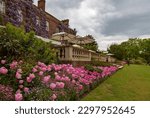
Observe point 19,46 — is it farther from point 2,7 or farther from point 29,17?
point 29,17

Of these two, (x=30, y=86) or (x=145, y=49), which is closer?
(x=30, y=86)

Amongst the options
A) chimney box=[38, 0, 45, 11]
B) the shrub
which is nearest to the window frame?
chimney box=[38, 0, 45, 11]

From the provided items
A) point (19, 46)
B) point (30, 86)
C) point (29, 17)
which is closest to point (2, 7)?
point (29, 17)

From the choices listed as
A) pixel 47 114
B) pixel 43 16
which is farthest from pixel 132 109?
pixel 43 16

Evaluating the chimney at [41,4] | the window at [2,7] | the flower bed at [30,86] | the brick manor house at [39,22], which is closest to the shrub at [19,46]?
the flower bed at [30,86]

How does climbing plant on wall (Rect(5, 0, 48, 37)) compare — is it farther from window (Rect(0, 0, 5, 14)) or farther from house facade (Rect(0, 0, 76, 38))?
window (Rect(0, 0, 5, 14))

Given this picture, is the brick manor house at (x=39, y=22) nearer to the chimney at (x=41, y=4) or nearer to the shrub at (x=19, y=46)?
the chimney at (x=41, y=4)

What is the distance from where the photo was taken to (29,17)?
79.5ft

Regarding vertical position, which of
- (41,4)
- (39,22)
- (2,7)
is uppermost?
(41,4)

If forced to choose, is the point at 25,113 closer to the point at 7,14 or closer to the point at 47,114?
the point at 47,114

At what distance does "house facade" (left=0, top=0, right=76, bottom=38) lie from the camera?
783 inches

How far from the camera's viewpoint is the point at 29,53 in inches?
313

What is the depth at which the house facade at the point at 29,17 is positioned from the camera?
19.9 metres

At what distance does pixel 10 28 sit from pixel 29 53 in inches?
47.1
